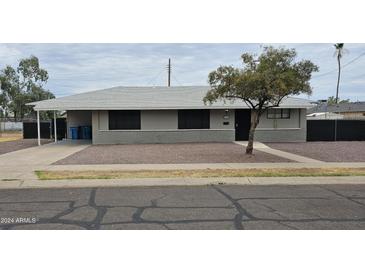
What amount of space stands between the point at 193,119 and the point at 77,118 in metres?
9.25

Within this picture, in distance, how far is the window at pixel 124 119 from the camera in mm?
21469

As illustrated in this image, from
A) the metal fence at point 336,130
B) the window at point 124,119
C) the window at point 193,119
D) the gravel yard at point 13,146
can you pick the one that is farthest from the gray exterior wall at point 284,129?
the gravel yard at point 13,146

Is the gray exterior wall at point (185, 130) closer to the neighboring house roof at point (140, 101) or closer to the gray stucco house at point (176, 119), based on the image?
the gray stucco house at point (176, 119)

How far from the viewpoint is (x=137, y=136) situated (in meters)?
21.4

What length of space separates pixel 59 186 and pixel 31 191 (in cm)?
74

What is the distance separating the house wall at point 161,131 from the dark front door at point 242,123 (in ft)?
1.89

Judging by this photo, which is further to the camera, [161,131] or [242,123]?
[242,123]

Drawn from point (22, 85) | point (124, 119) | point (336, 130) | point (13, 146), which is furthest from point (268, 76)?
point (22, 85)

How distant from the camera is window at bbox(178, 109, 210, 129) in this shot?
21.9 m

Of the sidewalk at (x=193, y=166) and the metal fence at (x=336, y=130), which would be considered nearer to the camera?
the sidewalk at (x=193, y=166)

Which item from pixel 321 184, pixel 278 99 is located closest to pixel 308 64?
pixel 278 99

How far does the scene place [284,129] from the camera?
880 inches

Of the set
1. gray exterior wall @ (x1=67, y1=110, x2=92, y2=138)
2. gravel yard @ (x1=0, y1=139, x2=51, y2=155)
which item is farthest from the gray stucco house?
gravel yard @ (x1=0, y1=139, x2=51, y2=155)

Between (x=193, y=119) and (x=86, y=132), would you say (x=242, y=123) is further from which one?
(x=86, y=132)
